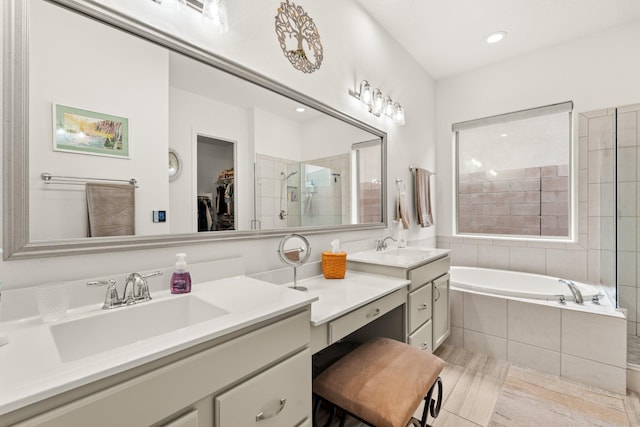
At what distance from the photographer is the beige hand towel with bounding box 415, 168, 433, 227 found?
2.79 m

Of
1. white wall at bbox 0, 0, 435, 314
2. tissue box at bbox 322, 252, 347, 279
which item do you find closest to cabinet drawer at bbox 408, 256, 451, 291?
tissue box at bbox 322, 252, 347, 279

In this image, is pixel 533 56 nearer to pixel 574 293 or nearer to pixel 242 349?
pixel 574 293

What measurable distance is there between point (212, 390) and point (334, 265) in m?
1.01

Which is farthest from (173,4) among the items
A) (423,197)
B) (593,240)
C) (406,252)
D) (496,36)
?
(593,240)

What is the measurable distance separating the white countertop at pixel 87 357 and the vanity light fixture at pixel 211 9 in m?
1.12

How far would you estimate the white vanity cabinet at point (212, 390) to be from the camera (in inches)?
20.1

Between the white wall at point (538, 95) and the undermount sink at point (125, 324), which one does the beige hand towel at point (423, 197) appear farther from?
the undermount sink at point (125, 324)

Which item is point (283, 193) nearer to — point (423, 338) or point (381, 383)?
point (381, 383)

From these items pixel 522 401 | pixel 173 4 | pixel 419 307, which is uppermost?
pixel 173 4

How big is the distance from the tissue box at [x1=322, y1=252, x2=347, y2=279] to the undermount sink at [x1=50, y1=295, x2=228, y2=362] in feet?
2.63

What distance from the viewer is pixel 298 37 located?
161 centimetres

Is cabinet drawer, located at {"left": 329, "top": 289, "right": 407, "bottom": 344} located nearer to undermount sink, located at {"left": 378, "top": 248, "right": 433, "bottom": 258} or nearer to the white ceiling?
undermount sink, located at {"left": 378, "top": 248, "right": 433, "bottom": 258}

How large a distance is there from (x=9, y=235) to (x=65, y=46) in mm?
588

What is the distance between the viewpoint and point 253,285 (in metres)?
1.13
